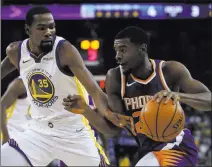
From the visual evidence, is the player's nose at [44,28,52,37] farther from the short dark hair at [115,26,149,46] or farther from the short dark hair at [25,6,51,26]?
the short dark hair at [115,26,149,46]

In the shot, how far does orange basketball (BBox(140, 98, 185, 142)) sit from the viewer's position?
10.2 ft

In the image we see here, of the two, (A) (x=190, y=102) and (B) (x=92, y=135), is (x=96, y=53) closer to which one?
(B) (x=92, y=135)

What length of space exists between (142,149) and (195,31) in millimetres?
5197

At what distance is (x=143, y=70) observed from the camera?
3621mm

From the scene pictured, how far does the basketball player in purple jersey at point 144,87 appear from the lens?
3.43m

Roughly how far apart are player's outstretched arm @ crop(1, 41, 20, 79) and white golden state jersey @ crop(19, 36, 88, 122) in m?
0.16

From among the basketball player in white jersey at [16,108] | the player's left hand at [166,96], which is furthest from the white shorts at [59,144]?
the basketball player in white jersey at [16,108]

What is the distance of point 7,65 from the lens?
4234 millimetres

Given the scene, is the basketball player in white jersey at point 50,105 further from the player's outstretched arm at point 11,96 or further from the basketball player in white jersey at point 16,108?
the basketball player in white jersey at point 16,108

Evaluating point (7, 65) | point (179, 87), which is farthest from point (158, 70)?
point (7, 65)

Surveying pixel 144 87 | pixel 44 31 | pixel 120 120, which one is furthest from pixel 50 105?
pixel 144 87

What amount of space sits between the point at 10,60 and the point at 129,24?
2698 millimetres

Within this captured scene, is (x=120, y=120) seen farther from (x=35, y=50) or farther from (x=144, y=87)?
(x=35, y=50)

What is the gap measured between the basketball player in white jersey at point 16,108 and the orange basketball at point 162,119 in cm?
196
